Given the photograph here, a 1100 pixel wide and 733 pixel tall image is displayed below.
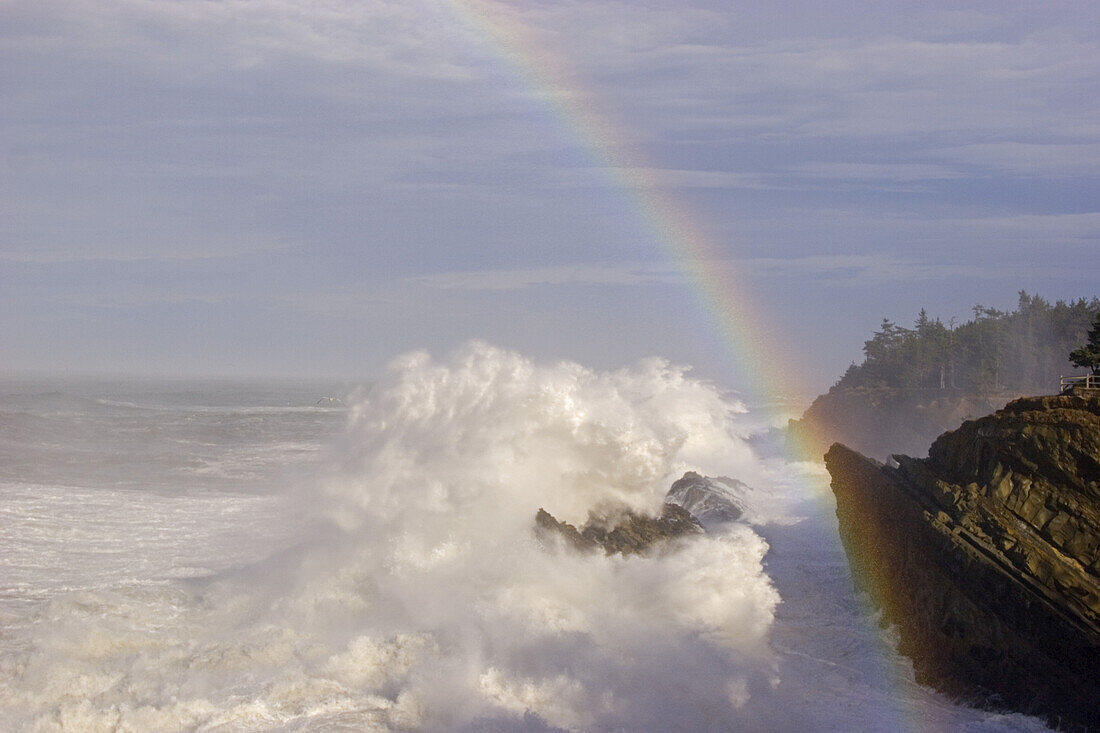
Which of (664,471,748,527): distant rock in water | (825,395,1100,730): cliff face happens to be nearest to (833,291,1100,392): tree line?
(664,471,748,527): distant rock in water

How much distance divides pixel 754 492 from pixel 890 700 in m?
20.2

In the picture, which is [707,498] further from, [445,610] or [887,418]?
[887,418]

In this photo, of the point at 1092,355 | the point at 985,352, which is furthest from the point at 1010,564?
the point at 985,352

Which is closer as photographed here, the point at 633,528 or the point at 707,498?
the point at 633,528

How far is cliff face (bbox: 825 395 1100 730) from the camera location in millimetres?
13086

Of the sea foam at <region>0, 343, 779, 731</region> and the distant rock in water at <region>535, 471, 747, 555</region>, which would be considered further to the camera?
the distant rock in water at <region>535, 471, 747, 555</region>

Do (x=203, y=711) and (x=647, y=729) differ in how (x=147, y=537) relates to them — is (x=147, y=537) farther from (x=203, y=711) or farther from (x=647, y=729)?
(x=647, y=729)

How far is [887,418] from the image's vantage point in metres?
63.3

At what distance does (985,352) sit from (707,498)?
51042mm

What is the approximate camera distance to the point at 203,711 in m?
13.5

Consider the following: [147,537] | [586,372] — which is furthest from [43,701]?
[586,372]

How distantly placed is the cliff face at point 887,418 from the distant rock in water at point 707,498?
2420cm

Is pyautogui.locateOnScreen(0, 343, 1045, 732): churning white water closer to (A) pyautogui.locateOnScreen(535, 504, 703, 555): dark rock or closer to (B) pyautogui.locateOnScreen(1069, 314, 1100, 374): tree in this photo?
(A) pyautogui.locateOnScreen(535, 504, 703, 555): dark rock

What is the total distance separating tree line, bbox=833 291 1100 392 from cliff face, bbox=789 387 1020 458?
3553 millimetres
